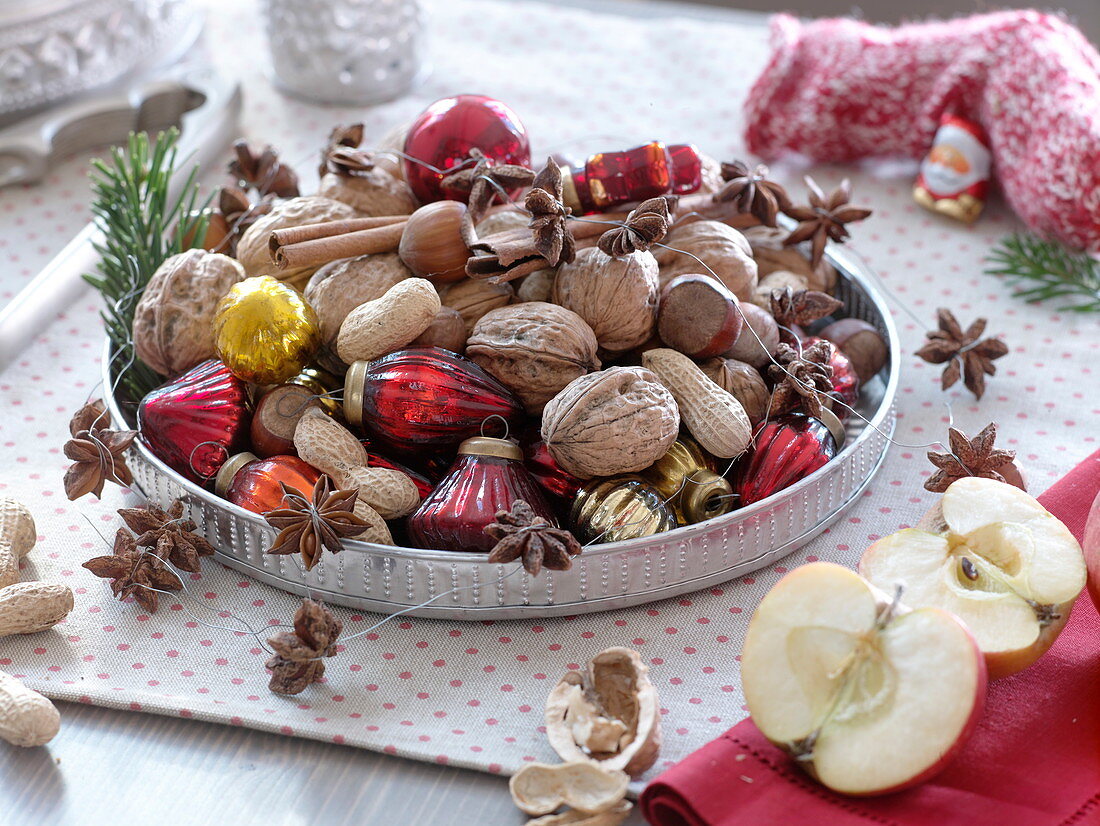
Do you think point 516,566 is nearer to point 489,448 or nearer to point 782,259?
point 489,448

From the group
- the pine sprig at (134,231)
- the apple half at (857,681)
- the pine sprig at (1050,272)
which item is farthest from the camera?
the pine sprig at (1050,272)

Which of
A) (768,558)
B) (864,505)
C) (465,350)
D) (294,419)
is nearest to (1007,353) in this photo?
(864,505)

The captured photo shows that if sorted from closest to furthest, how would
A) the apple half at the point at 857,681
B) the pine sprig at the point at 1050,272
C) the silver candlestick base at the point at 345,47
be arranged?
the apple half at the point at 857,681, the pine sprig at the point at 1050,272, the silver candlestick base at the point at 345,47

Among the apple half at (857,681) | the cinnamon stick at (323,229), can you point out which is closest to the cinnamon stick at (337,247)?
the cinnamon stick at (323,229)

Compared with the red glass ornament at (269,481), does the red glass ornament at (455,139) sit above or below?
above

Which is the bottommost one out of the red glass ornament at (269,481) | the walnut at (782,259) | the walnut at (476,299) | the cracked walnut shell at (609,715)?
the cracked walnut shell at (609,715)

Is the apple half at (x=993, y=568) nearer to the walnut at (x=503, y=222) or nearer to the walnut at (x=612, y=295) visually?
the walnut at (x=612, y=295)

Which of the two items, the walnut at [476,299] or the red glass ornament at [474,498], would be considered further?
the walnut at [476,299]
